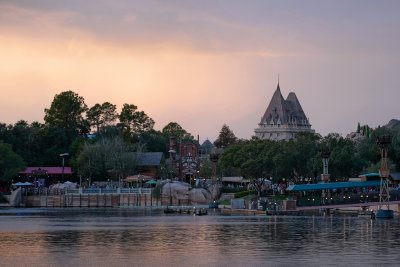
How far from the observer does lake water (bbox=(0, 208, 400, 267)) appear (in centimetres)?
4988

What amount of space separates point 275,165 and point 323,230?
6695cm

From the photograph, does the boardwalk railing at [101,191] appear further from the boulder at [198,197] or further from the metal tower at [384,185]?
the metal tower at [384,185]

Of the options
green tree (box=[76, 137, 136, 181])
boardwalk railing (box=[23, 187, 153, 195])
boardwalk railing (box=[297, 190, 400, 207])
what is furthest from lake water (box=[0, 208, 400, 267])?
green tree (box=[76, 137, 136, 181])

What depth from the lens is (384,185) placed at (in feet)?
330

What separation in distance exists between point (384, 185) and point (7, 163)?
265ft

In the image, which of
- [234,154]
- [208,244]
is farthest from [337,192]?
[208,244]

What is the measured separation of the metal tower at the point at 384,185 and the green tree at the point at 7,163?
7882 centimetres

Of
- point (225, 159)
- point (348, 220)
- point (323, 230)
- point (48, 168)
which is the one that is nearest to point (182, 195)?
point (225, 159)

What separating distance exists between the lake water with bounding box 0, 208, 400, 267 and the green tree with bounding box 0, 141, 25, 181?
74.7m

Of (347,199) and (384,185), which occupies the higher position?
(384,185)

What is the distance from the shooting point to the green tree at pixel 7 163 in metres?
161

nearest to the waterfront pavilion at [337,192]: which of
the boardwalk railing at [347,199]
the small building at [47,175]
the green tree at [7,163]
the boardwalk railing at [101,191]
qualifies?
the boardwalk railing at [347,199]

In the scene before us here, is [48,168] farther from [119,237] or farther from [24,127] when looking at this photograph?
[119,237]

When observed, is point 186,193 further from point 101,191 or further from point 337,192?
point 337,192
